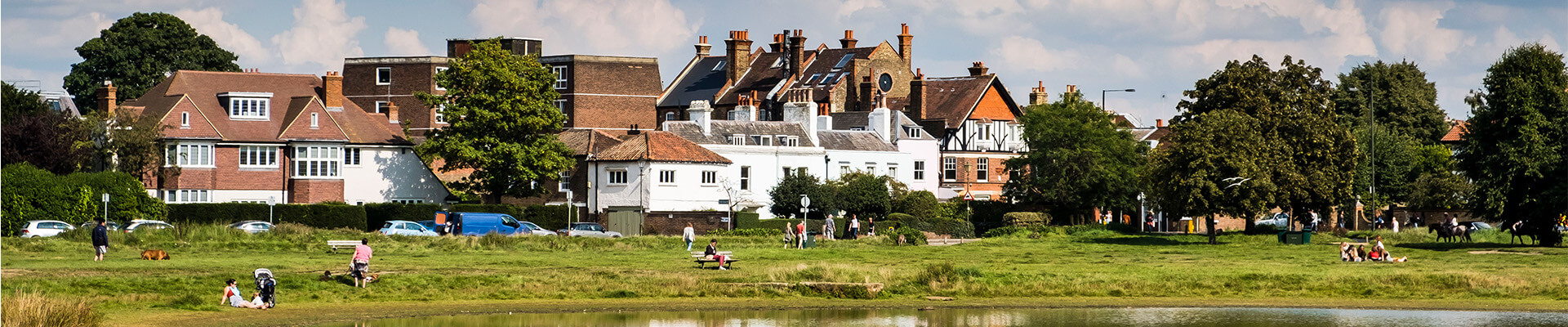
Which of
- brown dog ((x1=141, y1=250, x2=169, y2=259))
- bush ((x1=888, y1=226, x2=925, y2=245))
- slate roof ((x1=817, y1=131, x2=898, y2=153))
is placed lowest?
brown dog ((x1=141, y1=250, x2=169, y2=259))

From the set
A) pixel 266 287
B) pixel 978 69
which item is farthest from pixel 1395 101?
pixel 266 287

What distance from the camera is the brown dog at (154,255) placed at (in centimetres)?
4688

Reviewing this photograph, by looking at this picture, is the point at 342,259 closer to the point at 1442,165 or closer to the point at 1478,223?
the point at 1478,223

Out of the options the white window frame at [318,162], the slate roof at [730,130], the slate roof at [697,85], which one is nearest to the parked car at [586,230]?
the white window frame at [318,162]

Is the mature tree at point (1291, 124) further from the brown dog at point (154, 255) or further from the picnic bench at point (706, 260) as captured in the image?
the brown dog at point (154, 255)

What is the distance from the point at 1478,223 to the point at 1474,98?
21.6 m

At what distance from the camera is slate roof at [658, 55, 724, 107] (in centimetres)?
11750

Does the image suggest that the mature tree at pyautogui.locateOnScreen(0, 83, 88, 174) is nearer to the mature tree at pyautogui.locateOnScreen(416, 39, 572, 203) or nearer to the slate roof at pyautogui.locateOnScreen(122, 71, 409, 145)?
the slate roof at pyautogui.locateOnScreen(122, 71, 409, 145)

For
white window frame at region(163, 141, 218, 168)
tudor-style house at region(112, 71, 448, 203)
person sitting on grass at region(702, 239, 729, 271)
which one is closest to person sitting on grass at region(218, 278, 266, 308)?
person sitting on grass at region(702, 239, 729, 271)

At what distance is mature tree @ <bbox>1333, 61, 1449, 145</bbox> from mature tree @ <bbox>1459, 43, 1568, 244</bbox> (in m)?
42.9

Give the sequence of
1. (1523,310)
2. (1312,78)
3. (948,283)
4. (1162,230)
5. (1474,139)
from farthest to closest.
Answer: (1162,230)
(1312,78)
(1474,139)
(948,283)
(1523,310)

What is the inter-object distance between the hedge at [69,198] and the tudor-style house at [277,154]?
804 cm

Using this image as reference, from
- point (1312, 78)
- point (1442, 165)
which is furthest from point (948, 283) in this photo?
point (1442, 165)

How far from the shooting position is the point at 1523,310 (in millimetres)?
36781
